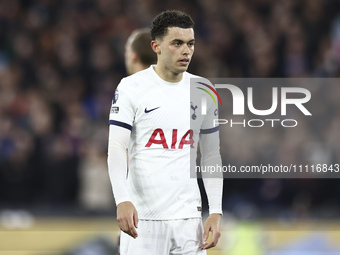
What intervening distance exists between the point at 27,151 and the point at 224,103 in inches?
95.2

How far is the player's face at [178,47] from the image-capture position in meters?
3.60

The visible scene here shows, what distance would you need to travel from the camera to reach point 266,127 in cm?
785

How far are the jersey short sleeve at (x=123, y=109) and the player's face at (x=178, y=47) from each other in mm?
270

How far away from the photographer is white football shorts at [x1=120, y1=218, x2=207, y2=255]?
3584 millimetres

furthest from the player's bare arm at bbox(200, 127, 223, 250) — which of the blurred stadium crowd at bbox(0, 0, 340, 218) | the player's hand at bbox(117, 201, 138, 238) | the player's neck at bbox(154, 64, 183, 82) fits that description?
the blurred stadium crowd at bbox(0, 0, 340, 218)

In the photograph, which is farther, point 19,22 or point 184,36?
point 19,22

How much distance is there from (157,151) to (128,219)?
476 millimetres

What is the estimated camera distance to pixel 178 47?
361 centimetres

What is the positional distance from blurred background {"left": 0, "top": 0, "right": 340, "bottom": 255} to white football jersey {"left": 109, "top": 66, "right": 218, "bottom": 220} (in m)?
3.02

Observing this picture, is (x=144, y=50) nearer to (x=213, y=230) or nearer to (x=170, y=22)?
(x=170, y=22)

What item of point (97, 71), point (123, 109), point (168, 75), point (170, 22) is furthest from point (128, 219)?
point (97, 71)

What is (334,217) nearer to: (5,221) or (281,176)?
(281,176)

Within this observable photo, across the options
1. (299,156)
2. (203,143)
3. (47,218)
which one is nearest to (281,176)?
(299,156)

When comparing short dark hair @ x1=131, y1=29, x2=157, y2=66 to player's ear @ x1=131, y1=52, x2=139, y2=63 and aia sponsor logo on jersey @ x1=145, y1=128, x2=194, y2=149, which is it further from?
aia sponsor logo on jersey @ x1=145, y1=128, x2=194, y2=149
